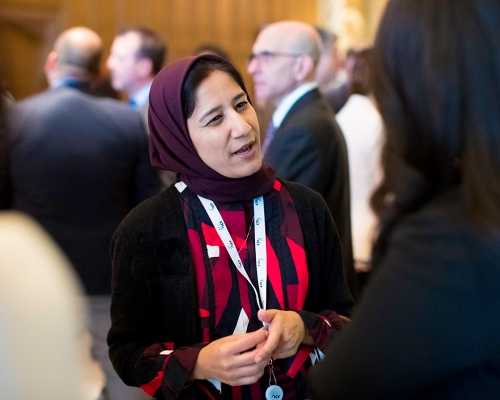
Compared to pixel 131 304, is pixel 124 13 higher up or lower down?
higher up

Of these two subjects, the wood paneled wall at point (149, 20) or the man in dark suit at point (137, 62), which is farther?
the wood paneled wall at point (149, 20)

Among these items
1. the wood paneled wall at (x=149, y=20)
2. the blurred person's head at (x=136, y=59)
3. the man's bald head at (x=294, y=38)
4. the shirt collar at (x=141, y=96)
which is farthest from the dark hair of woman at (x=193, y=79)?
the wood paneled wall at (x=149, y=20)

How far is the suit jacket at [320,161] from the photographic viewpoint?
2746mm

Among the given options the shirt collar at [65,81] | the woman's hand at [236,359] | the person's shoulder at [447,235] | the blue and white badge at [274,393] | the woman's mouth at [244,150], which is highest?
the shirt collar at [65,81]

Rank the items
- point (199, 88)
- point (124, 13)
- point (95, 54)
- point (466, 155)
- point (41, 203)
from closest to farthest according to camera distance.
A: point (466, 155), point (199, 88), point (41, 203), point (95, 54), point (124, 13)

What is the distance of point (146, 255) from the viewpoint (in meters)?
1.69

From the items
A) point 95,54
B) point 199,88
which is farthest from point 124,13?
point 199,88

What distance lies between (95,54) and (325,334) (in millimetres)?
2427

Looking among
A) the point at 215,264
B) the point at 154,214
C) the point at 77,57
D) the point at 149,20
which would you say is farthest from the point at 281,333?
the point at 149,20

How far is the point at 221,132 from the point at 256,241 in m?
0.34

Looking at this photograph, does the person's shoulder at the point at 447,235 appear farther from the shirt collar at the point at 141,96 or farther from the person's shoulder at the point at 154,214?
the shirt collar at the point at 141,96

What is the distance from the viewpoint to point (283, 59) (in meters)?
3.32

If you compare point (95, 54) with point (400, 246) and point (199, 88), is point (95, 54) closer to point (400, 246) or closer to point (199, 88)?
point (199, 88)

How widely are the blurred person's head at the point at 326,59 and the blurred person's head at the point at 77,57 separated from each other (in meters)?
2.48
